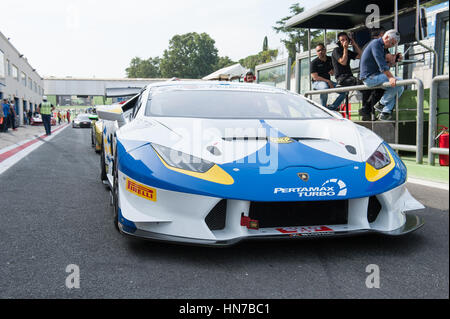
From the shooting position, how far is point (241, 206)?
2395mm

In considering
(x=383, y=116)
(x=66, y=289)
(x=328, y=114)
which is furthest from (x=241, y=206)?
(x=383, y=116)

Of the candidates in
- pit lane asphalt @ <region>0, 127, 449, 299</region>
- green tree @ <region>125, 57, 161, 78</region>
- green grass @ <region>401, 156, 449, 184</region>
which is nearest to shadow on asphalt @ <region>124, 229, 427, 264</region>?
pit lane asphalt @ <region>0, 127, 449, 299</region>

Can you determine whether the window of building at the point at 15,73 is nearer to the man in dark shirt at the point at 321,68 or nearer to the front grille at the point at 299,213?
the man in dark shirt at the point at 321,68

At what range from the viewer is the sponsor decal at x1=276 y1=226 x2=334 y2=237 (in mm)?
2412

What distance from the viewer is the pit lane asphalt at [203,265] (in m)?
2.03

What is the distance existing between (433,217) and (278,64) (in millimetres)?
7202

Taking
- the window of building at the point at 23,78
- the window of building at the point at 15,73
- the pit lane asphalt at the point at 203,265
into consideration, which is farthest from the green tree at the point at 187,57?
the pit lane asphalt at the point at 203,265

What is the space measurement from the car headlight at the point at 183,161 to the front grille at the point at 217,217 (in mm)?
220

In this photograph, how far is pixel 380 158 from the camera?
2.78 metres

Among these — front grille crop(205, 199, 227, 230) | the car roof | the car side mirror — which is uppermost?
the car side mirror

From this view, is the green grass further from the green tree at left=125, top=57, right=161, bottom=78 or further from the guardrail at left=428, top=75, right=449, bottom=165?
the green tree at left=125, top=57, right=161, bottom=78

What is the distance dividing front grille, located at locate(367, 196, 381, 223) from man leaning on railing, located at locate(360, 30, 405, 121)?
3385 mm
